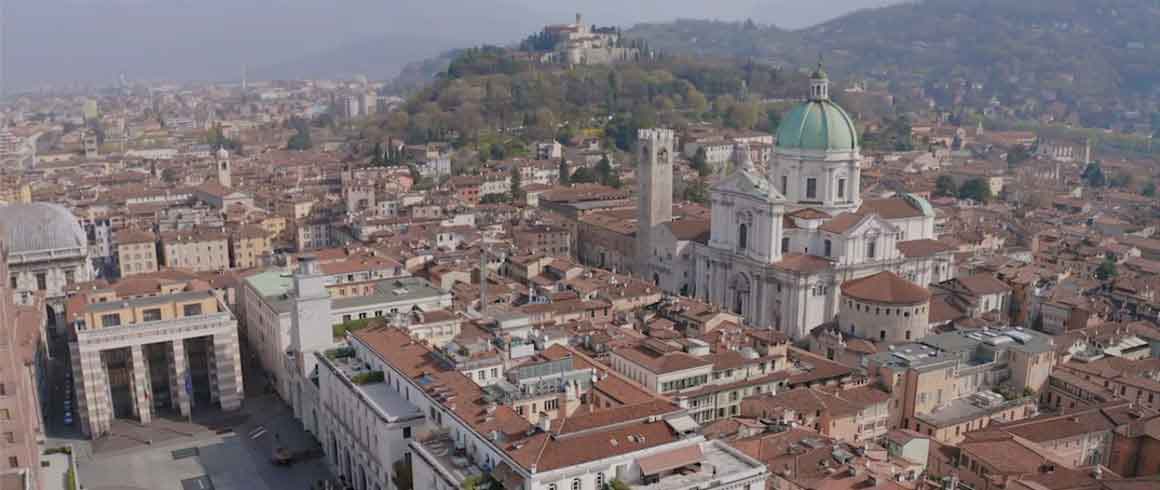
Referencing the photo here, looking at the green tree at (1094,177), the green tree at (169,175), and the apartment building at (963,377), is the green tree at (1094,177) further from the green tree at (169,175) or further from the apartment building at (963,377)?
the green tree at (169,175)

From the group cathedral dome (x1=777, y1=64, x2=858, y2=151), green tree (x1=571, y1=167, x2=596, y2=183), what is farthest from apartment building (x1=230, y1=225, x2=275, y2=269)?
cathedral dome (x1=777, y1=64, x2=858, y2=151)

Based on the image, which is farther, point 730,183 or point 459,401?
point 730,183

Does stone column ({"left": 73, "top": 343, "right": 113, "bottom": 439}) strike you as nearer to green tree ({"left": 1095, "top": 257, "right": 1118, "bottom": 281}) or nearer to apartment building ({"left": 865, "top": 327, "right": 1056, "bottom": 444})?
apartment building ({"left": 865, "top": 327, "right": 1056, "bottom": 444})

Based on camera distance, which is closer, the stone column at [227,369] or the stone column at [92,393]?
the stone column at [92,393]

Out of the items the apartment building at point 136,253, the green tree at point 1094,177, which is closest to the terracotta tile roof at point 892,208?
the apartment building at point 136,253

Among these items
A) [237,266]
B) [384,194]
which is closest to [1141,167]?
[384,194]

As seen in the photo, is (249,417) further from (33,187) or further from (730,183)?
(33,187)

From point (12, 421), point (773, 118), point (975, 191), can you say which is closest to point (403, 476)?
point (12, 421)
